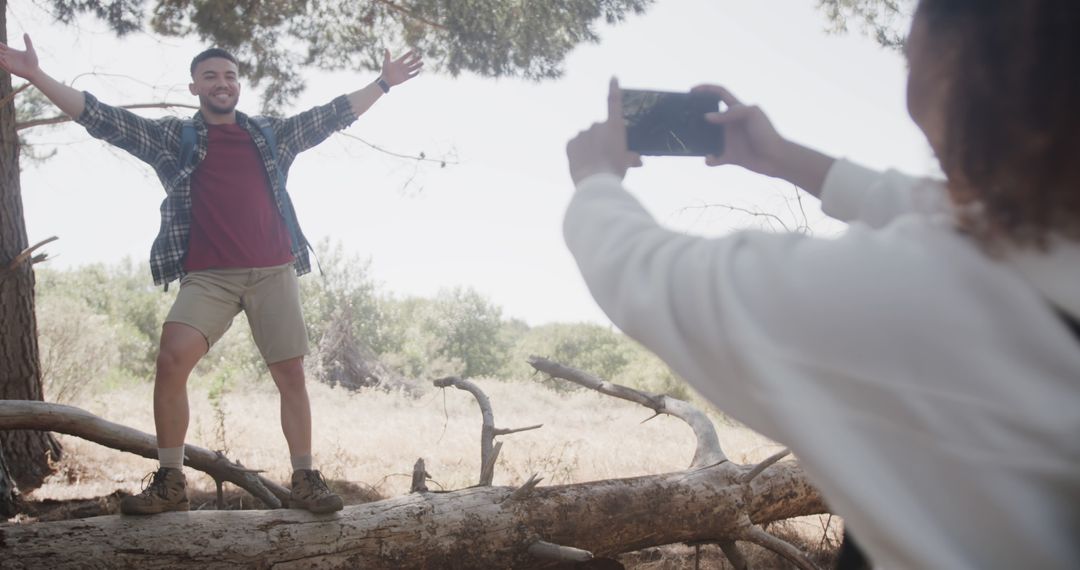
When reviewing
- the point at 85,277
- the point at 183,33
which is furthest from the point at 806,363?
the point at 85,277

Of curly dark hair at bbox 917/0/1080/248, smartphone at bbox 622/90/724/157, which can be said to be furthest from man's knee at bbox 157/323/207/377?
curly dark hair at bbox 917/0/1080/248

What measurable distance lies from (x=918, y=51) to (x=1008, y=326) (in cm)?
25

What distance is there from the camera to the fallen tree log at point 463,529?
2840 mm

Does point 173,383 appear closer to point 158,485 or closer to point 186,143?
point 158,485

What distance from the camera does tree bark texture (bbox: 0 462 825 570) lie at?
2.83 metres

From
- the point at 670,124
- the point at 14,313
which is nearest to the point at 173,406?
the point at 670,124

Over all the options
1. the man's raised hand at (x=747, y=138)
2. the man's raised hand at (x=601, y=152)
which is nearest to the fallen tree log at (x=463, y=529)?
the man's raised hand at (x=747, y=138)

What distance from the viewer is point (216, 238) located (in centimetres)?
345

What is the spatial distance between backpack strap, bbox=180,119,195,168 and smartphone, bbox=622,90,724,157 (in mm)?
2848

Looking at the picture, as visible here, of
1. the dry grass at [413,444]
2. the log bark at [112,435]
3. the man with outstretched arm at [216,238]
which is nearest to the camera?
A: the man with outstretched arm at [216,238]

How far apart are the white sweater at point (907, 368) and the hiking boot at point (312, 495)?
2.67 metres

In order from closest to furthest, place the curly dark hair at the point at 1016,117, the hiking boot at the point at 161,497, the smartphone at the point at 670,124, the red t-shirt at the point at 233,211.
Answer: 1. the curly dark hair at the point at 1016,117
2. the smartphone at the point at 670,124
3. the hiking boot at the point at 161,497
4. the red t-shirt at the point at 233,211

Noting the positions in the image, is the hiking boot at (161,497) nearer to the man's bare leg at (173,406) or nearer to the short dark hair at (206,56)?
the man's bare leg at (173,406)

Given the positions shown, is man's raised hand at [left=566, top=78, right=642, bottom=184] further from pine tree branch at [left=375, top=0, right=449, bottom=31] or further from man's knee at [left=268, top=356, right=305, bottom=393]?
pine tree branch at [left=375, top=0, right=449, bottom=31]
